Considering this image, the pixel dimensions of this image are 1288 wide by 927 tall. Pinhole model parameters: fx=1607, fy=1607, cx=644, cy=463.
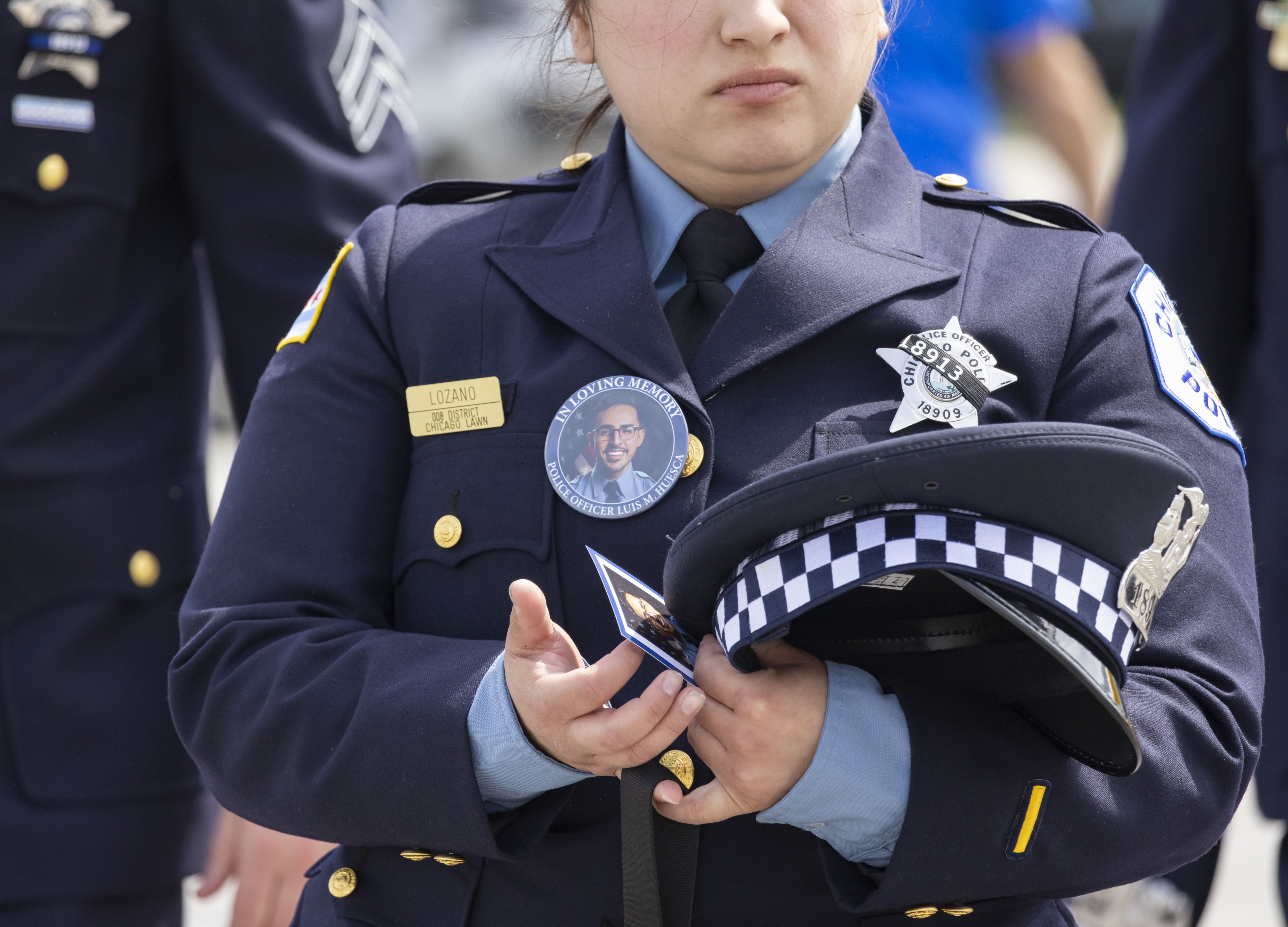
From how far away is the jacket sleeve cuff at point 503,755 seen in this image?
1567mm

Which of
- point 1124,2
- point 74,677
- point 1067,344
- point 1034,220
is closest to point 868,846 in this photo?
point 1067,344

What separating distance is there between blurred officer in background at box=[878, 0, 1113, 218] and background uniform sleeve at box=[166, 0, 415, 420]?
917 mm

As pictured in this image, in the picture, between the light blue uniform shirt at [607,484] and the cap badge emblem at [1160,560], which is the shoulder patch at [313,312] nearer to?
the light blue uniform shirt at [607,484]

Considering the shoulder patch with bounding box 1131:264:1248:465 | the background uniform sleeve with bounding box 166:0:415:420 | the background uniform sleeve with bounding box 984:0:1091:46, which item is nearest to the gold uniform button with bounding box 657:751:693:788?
the shoulder patch with bounding box 1131:264:1248:465

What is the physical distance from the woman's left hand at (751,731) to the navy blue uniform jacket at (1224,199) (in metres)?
1.57

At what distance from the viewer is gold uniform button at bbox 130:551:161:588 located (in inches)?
95.7

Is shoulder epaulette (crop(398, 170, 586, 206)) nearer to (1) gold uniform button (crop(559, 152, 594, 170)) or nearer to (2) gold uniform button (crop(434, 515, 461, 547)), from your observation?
(1) gold uniform button (crop(559, 152, 594, 170))

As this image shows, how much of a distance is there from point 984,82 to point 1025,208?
1.74 metres

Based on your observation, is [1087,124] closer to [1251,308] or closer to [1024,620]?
[1251,308]

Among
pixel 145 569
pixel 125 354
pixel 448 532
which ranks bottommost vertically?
pixel 145 569

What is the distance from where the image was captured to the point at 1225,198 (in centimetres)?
302

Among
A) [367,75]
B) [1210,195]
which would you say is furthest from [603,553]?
[1210,195]

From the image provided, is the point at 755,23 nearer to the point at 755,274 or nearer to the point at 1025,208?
the point at 755,274

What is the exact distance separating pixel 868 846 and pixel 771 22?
863 mm
